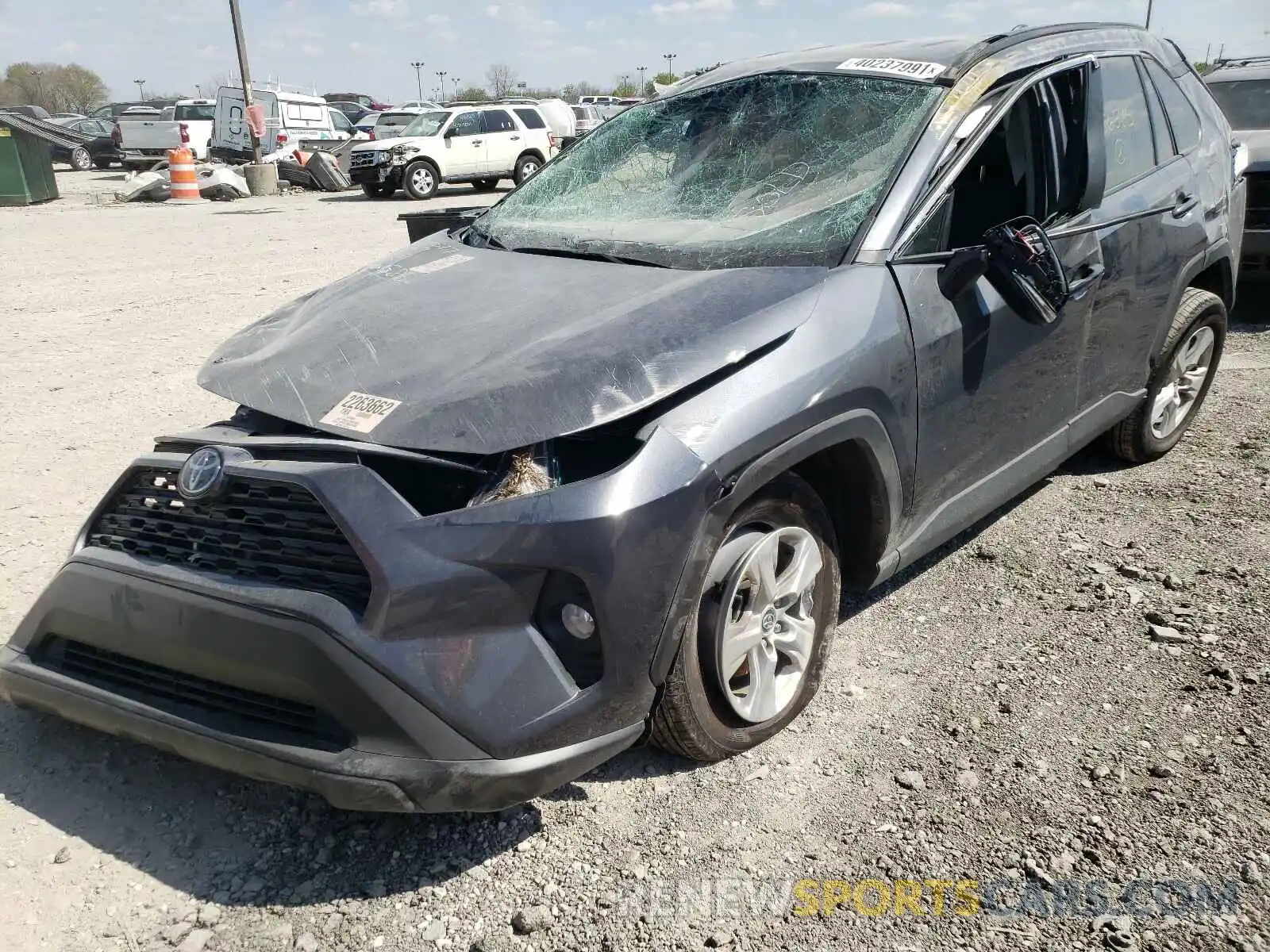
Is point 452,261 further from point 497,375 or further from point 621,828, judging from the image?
point 621,828

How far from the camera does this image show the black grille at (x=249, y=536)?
2.26m

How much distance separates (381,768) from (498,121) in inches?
824

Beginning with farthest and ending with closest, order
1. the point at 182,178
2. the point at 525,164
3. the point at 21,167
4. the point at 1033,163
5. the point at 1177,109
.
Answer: the point at 525,164, the point at 182,178, the point at 21,167, the point at 1177,109, the point at 1033,163

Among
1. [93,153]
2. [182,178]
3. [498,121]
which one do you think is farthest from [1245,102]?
[93,153]

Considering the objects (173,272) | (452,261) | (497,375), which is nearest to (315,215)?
(173,272)

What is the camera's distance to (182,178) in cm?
2116

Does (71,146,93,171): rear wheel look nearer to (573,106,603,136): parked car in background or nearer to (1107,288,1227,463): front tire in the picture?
(573,106,603,136): parked car in background

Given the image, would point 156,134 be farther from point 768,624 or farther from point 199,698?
point 768,624

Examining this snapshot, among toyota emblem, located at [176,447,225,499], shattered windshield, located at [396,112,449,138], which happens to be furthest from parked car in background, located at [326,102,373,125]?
toyota emblem, located at [176,447,225,499]

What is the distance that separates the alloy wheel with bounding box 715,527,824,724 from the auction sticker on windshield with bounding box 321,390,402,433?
92 cm

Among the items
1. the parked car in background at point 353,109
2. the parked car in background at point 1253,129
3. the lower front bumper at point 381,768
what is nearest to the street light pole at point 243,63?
the parked car in background at point 353,109

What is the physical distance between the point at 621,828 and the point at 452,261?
75.0 inches

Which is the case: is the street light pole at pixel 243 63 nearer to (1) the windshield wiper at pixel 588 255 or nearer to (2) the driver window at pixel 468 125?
(2) the driver window at pixel 468 125

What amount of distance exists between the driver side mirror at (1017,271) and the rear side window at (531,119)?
1998 centimetres
